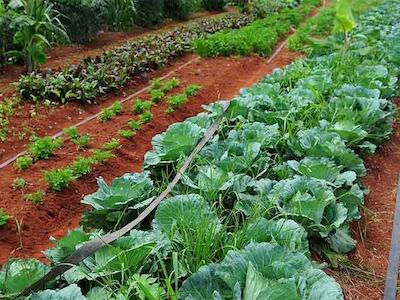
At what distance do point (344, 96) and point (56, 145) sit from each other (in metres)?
2.77

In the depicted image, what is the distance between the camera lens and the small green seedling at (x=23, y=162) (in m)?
4.36

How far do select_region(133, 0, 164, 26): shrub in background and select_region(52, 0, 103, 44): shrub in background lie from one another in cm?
225

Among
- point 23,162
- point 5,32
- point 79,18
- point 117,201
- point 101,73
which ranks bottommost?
point 23,162

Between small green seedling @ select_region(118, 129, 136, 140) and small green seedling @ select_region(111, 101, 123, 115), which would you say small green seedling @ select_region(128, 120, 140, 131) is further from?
small green seedling @ select_region(111, 101, 123, 115)

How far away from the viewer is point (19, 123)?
5340 mm

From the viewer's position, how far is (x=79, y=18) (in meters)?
9.55

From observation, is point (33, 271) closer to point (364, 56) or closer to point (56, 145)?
point (56, 145)

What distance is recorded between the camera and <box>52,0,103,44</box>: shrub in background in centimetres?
936

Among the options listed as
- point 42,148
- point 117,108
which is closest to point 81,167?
point 42,148

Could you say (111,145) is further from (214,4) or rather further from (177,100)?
(214,4)

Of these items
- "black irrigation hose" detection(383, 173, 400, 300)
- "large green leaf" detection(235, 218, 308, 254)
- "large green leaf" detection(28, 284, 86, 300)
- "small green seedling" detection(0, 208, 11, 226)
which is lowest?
"black irrigation hose" detection(383, 173, 400, 300)

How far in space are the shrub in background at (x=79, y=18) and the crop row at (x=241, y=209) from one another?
19.1 ft

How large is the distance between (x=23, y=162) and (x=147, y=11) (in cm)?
882

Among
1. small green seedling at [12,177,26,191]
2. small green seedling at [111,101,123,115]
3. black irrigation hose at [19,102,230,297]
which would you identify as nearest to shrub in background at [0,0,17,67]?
small green seedling at [111,101,123,115]
